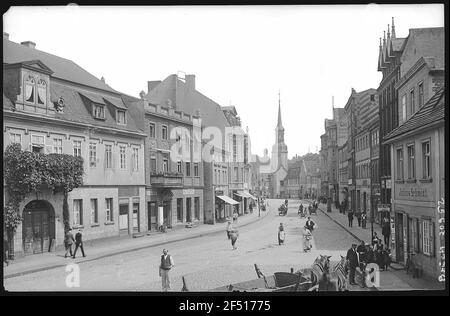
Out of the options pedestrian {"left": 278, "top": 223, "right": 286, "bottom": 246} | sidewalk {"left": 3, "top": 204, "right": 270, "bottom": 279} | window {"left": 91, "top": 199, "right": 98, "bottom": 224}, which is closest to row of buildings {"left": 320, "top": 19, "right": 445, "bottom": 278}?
pedestrian {"left": 278, "top": 223, "right": 286, "bottom": 246}

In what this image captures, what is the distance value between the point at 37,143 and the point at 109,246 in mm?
3663

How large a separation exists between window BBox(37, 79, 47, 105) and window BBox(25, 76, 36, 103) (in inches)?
8.7

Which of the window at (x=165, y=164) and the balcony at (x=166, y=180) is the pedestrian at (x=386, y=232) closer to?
the balcony at (x=166, y=180)

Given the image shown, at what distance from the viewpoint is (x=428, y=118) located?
12.1m

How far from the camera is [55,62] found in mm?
12516

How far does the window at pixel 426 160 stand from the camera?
1188 cm

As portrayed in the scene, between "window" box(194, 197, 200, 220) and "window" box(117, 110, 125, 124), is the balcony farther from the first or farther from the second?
"window" box(117, 110, 125, 124)

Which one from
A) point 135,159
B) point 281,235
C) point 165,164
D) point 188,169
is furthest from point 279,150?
point 135,159

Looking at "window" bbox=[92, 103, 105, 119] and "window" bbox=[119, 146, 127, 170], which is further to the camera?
"window" bbox=[92, 103, 105, 119]

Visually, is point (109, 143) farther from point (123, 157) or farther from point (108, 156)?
point (123, 157)

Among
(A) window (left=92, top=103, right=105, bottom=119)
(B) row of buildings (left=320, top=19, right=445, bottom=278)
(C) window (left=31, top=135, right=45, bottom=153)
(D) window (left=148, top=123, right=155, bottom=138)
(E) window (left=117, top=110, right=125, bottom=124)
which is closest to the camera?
(B) row of buildings (left=320, top=19, right=445, bottom=278)

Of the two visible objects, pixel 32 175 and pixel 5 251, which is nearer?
pixel 5 251

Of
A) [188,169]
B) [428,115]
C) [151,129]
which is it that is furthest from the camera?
[151,129]

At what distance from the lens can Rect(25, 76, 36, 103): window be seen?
13289 mm
